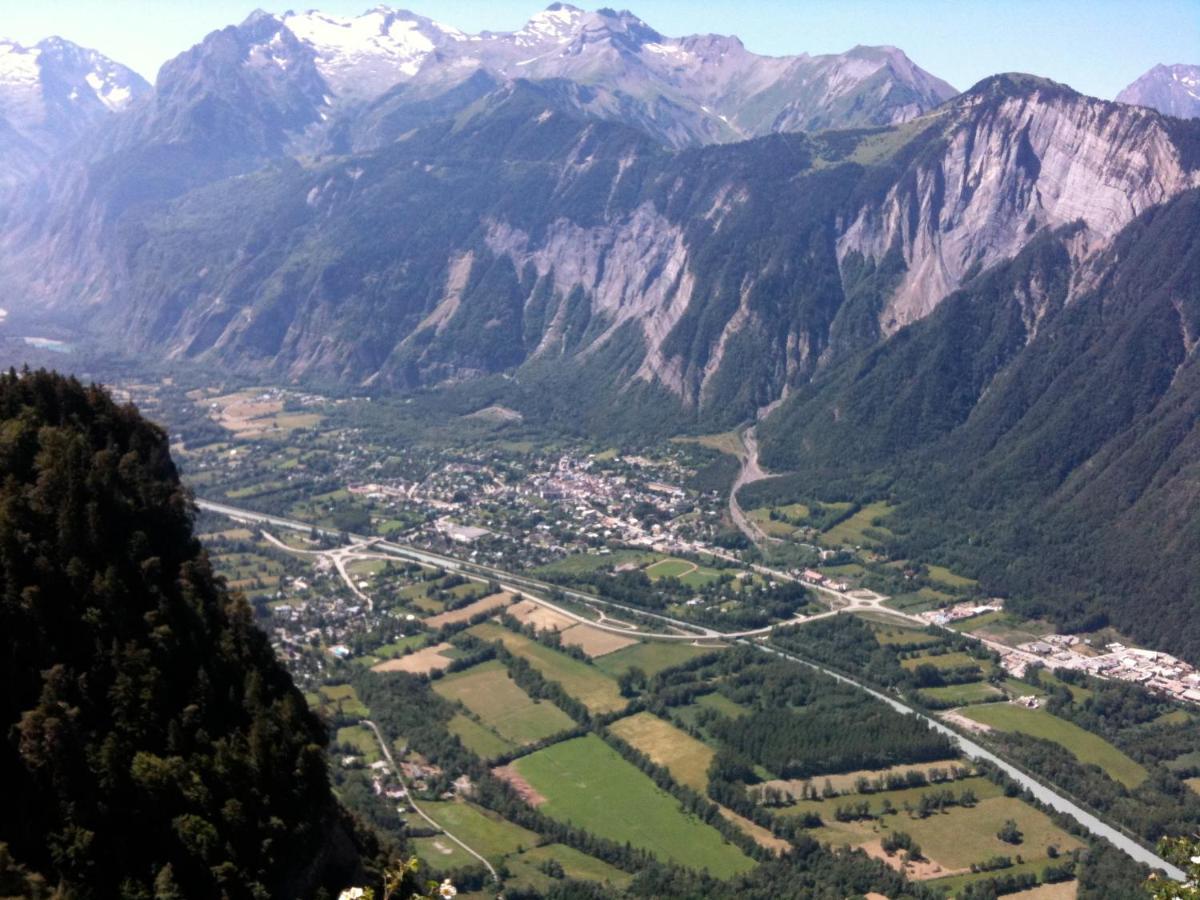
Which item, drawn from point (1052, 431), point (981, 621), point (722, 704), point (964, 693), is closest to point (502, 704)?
point (722, 704)

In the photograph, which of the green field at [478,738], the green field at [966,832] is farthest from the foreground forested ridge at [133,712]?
the green field at [966,832]

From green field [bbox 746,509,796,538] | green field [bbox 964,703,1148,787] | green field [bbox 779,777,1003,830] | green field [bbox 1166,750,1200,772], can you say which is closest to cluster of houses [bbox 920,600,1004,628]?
green field [bbox 964,703,1148,787]

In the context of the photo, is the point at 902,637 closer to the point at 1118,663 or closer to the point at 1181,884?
the point at 1118,663

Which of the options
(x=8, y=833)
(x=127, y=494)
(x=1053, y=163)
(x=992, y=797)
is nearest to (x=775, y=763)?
(x=992, y=797)

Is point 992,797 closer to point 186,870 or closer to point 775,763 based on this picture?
point 775,763

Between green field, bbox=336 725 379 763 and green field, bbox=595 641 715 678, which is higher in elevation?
green field, bbox=595 641 715 678

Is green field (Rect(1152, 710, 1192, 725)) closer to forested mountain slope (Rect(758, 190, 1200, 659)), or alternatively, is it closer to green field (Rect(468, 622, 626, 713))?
forested mountain slope (Rect(758, 190, 1200, 659))

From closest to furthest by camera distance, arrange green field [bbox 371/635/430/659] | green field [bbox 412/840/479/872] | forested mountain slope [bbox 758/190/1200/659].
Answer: green field [bbox 412/840/479/872], green field [bbox 371/635/430/659], forested mountain slope [bbox 758/190/1200/659]
